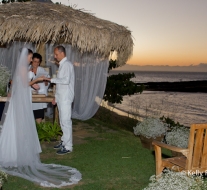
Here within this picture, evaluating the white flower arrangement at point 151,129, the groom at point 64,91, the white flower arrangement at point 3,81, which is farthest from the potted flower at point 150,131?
the white flower arrangement at point 3,81

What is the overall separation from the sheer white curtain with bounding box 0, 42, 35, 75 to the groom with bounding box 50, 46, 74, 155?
2.59 metres

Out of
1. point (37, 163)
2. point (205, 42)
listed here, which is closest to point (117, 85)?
point (37, 163)

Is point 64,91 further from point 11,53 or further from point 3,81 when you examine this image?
point 11,53

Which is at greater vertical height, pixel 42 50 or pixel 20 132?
pixel 42 50

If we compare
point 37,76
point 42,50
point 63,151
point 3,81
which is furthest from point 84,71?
point 63,151

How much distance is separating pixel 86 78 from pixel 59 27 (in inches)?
87.2

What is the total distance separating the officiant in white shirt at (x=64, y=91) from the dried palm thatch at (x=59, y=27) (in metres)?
0.74

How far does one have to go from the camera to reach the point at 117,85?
957cm

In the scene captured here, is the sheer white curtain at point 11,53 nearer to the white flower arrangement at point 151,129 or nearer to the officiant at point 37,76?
the officiant at point 37,76

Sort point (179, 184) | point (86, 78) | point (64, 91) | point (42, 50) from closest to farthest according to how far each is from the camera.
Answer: point (179, 184) < point (64, 91) < point (42, 50) < point (86, 78)

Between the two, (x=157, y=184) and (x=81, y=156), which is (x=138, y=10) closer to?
(x=81, y=156)

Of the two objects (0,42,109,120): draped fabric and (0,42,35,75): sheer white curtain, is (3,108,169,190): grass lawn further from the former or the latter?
(0,42,35,75): sheer white curtain

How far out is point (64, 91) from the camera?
4.75m

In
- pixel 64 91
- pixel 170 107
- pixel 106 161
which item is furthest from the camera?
pixel 170 107
